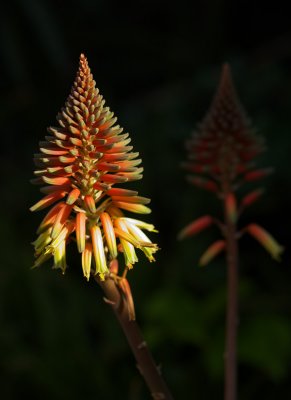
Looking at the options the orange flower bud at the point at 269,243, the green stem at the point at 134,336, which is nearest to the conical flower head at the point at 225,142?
the orange flower bud at the point at 269,243

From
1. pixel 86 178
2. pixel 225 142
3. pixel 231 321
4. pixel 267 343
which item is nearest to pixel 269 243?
pixel 231 321

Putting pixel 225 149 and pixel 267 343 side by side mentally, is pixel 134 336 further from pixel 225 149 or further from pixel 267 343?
pixel 267 343

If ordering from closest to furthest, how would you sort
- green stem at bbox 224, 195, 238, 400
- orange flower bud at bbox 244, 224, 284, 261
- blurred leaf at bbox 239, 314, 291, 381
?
green stem at bbox 224, 195, 238, 400
orange flower bud at bbox 244, 224, 284, 261
blurred leaf at bbox 239, 314, 291, 381

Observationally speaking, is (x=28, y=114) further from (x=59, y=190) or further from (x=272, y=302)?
(x=59, y=190)

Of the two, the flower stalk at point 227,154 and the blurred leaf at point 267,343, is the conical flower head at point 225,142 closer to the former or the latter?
the flower stalk at point 227,154

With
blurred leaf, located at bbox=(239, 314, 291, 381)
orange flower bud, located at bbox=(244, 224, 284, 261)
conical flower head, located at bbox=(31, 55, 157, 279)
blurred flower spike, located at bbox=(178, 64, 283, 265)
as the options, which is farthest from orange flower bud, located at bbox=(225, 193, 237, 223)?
blurred leaf, located at bbox=(239, 314, 291, 381)

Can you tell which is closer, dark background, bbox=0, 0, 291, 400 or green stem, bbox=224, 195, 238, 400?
green stem, bbox=224, 195, 238, 400

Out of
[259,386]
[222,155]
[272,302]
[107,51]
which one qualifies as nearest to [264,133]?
[272,302]

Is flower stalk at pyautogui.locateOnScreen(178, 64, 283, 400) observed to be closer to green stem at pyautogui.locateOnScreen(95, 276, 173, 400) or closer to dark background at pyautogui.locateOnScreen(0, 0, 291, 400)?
green stem at pyautogui.locateOnScreen(95, 276, 173, 400)
